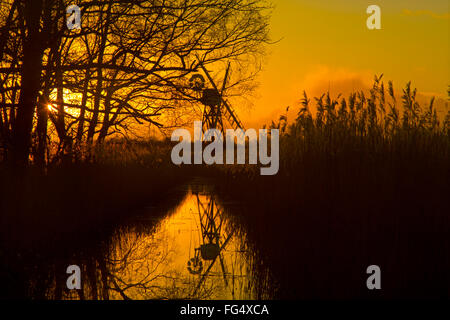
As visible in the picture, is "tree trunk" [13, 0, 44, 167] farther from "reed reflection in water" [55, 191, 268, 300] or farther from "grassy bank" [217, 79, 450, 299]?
"grassy bank" [217, 79, 450, 299]

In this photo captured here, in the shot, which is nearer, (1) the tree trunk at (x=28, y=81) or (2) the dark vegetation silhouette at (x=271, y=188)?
(2) the dark vegetation silhouette at (x=271, y=188)

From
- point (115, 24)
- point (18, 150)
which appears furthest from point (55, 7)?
point (18, 150)

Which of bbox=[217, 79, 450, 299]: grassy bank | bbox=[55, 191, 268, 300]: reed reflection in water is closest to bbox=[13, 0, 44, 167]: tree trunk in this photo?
bbox=[55, 191, 268, 300]: reed reflection in water

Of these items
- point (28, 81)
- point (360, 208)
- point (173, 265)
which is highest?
point (28, 81)

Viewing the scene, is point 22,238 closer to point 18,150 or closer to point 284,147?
point 18,150

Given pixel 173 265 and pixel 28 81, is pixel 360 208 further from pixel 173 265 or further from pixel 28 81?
pixel 28 81

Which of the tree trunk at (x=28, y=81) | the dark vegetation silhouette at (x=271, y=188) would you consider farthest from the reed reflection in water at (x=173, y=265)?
the tree trunk at (x=28, y=81)

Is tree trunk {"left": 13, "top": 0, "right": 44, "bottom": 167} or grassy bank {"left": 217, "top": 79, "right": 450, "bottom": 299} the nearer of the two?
grassy bank {"left": 217, "top": 79, "right": 450, "bottom": 299}

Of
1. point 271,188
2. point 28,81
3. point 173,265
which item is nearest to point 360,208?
point 173,265

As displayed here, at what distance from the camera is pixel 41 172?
34.7ft

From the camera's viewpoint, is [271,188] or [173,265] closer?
[173,265]

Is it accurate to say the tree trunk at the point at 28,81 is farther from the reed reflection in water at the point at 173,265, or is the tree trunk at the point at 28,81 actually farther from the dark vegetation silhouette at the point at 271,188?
the reed reflection in water at the point at 173,265

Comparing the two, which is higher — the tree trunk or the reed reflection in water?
the tree trunk
